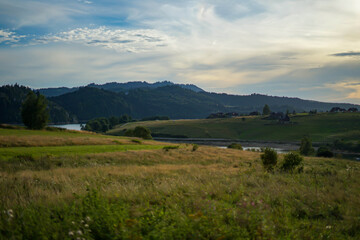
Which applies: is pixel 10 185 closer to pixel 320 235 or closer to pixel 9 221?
pixel 9 221

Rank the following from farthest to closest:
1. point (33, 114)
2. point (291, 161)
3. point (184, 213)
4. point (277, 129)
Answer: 1. point (277, 129)
2. point (33, 114)
3. point (291, 161)
4. point (184, 213)

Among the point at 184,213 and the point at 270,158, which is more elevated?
the point at 184,213

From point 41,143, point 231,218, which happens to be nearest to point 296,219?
point 231,218

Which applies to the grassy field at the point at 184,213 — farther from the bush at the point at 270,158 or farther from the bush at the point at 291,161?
the bush at the point at 270,158

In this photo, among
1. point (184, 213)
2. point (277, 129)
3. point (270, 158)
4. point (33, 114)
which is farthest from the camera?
point (277, 129)

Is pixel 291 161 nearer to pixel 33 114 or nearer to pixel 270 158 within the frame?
pixel 270 158

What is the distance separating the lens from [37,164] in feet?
65.4

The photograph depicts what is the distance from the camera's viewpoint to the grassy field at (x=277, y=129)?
476 feet

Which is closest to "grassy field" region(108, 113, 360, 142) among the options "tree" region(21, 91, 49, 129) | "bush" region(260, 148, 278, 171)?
"tree" region(21, 91, 49, 129)

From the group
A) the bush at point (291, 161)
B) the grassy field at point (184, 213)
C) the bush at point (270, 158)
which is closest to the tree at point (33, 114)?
the bush at point (270, 158)

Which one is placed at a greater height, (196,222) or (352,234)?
(196,222)

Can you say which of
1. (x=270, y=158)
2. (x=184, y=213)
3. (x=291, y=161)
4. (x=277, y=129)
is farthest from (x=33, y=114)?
(x=277, y=129)

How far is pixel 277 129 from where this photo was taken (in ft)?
539

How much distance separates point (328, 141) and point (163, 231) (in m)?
146
